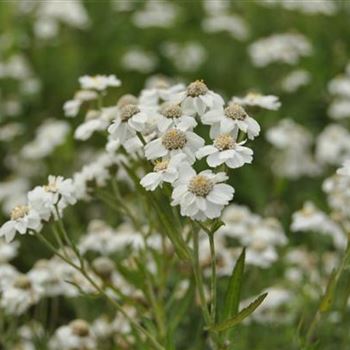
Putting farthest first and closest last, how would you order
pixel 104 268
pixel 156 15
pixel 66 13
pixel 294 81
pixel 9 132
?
pixel 156 15
pixel 66 13
pixel 294 81
pixel 9 132
pixel 104 268

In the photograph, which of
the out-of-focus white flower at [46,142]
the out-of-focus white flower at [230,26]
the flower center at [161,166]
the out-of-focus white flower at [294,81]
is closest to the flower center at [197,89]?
the flower center at [161,166]

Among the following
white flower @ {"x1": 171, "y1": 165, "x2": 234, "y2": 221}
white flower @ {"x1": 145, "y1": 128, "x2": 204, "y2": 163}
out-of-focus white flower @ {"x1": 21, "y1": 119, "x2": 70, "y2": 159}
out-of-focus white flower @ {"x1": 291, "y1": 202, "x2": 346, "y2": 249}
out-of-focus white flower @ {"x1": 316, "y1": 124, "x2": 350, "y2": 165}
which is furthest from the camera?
out-of-focus white flower @ {"x1": 21, "y1": 119, "x2": 70, "y2": 159}

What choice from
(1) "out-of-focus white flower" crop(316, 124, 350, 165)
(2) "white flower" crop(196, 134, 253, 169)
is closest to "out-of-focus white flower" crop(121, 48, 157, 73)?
(1) "out-of-focus white flower" crop(316, 124, 350, 165)

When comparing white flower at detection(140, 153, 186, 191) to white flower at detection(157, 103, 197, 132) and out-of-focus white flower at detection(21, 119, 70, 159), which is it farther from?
out-of-focus white flower at detection(21, 119, 70, 159)

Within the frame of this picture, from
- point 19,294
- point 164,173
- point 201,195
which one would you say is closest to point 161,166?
point 164,173

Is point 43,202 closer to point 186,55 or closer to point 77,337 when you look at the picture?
point 77,337

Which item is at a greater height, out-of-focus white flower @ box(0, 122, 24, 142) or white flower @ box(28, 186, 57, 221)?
white flower @ box(28, 186, 57, 221)
